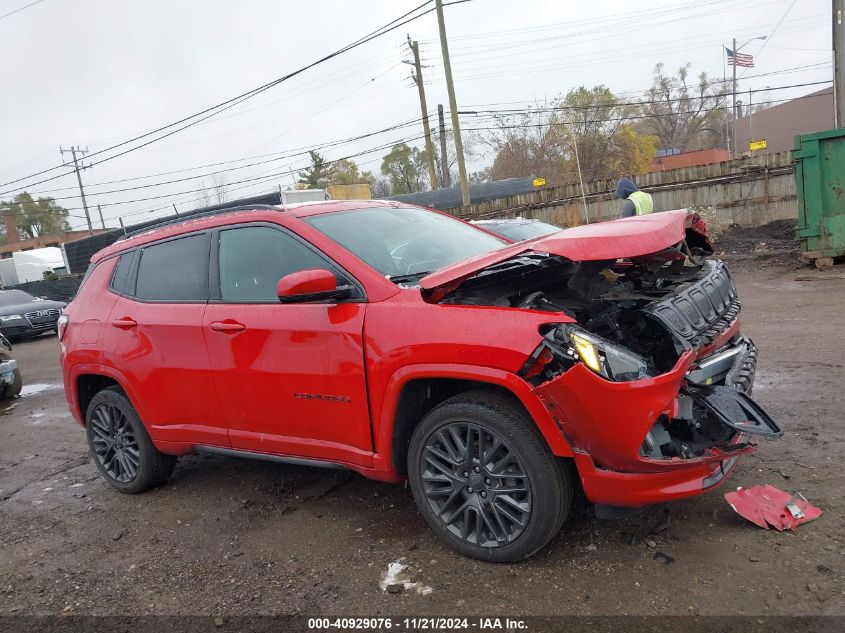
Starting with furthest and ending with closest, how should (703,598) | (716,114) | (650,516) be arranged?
(716,114) → (650,516) → (703,598)

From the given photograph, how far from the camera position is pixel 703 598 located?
2.52 metres

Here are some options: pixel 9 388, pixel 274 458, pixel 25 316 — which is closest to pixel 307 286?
pixel 274 458

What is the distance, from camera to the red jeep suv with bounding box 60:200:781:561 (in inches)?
104

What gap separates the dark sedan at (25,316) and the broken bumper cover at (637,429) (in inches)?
714

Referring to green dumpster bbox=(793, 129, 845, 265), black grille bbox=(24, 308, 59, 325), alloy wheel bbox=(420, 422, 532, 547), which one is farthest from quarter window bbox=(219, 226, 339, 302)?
black grille bbox=(24, 308, 59, 325)

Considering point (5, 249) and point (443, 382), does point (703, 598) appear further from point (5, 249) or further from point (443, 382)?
point (5, 249)

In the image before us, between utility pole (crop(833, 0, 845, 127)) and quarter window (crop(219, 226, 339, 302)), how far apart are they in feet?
54.6

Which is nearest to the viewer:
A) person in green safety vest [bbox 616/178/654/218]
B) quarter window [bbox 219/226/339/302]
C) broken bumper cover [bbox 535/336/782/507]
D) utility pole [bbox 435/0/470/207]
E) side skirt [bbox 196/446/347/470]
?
broken bumper cover [bbox 535/336/782/507]

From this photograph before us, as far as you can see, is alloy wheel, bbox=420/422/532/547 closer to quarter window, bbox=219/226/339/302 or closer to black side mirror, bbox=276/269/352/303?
black side mirror, bbox=276/269/352/303

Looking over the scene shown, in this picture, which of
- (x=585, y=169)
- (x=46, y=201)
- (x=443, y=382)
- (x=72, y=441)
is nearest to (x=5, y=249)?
(x=46, y=201)

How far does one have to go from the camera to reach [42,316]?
17.5m

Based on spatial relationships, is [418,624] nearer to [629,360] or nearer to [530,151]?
[629,360]

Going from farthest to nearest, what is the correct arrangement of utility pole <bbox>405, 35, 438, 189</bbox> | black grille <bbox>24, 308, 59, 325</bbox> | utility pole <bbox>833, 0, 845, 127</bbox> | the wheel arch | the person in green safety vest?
utility pole <bbox>405, 35, 438, 189</bbox>, black grille <bbox>24, 308, 59, 325</bbox>, utility pole <bbox>833, 0, 845, 127</bbox>, the person in green safety vest, the wheel arch

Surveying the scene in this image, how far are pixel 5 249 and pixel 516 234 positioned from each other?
7267 cm
